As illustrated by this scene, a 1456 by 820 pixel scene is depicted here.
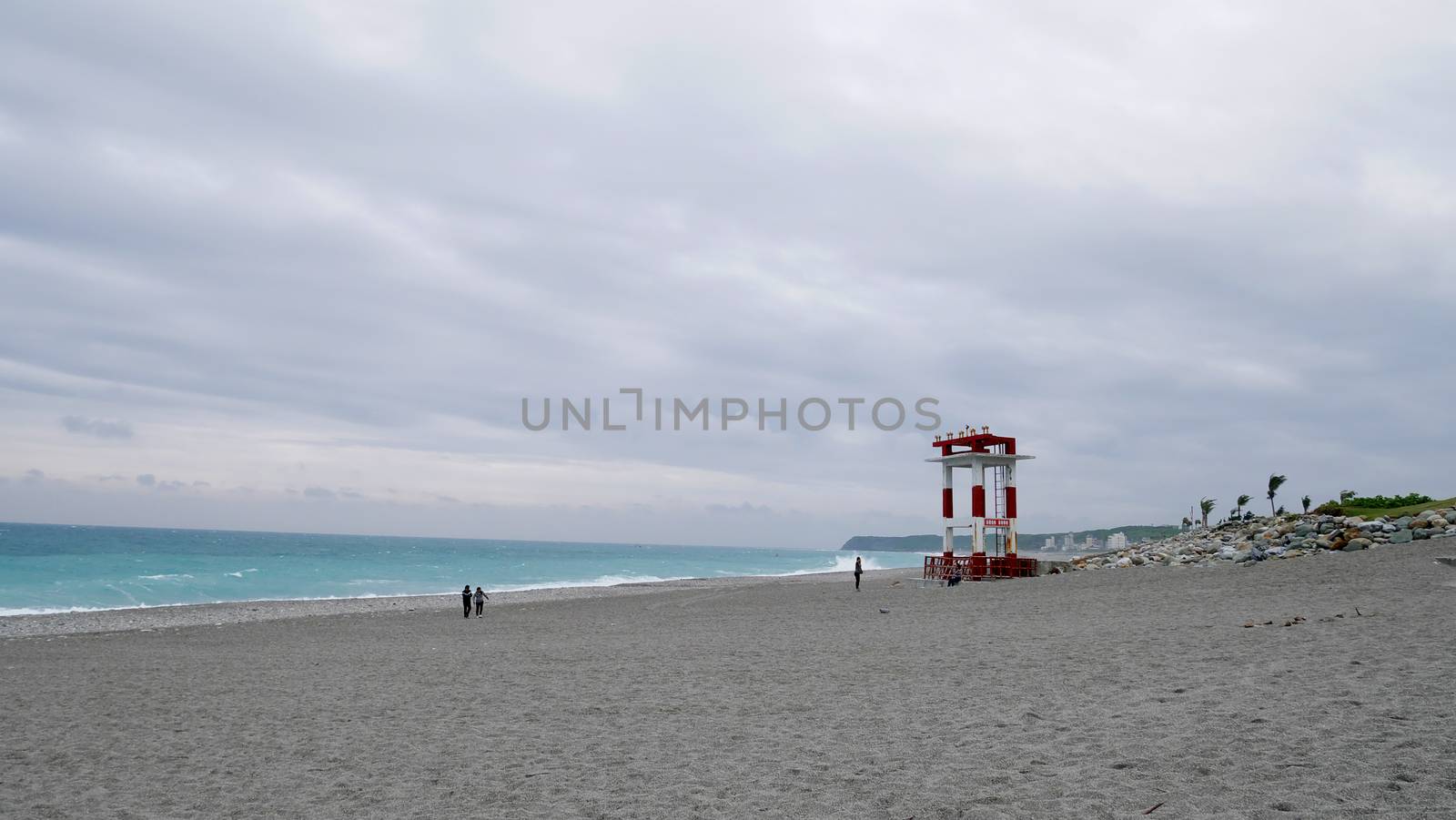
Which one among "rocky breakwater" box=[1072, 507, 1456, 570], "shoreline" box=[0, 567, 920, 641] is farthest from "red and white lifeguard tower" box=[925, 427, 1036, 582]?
"shoreline" box=[0, 567, 920, 641]

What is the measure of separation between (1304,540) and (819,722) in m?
24.4

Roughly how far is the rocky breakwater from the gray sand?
17.6 ft

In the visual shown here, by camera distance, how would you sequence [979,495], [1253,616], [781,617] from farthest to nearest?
[979,495]
[781,617]
[1253,616]

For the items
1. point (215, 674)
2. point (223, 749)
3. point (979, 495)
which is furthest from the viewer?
point (979, 495)

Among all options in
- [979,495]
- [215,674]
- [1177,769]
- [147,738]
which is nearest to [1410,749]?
[1177,769]

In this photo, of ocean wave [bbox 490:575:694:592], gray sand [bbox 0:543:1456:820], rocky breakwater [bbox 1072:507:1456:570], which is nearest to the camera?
gray sand [bbox 0:543:1456:820]

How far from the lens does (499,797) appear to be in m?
7.76

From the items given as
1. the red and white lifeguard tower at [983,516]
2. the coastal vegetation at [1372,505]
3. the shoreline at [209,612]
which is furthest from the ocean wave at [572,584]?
the coastal vegetation at [1372,505]

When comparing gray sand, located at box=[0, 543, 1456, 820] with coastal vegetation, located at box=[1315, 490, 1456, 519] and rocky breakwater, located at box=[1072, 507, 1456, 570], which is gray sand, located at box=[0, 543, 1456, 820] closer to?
rocky breakwater, located at box=[1072, 507, 1456, 570]

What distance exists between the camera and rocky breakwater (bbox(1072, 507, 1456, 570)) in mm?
24109

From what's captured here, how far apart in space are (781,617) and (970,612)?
5507 millimetres

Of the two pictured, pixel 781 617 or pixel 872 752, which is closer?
pixel 872 752

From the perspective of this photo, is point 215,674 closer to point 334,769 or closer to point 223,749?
point 223,749

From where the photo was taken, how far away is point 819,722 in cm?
991
